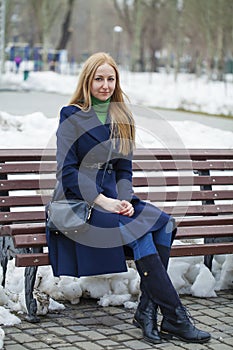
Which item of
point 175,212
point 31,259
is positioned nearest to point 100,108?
point 31,259

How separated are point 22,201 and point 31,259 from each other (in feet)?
2.58

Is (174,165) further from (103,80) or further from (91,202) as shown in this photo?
(91,202)

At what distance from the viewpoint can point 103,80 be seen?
4.87m

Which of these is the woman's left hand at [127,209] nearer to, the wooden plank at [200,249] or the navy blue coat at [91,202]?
the navy blue coat at [91,202]

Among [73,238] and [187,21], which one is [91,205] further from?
[187,21]

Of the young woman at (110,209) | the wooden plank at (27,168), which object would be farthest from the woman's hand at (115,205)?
the wooden plank at (27,168)

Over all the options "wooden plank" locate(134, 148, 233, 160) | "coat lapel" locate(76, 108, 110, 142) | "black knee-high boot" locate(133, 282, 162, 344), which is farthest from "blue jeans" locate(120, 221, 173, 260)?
"wooden plank" locate(134, 148, 233, 160)

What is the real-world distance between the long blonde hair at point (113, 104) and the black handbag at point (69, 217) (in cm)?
45

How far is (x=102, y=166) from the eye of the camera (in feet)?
16.0

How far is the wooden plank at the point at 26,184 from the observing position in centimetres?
538

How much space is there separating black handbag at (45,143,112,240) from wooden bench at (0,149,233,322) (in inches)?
5.9

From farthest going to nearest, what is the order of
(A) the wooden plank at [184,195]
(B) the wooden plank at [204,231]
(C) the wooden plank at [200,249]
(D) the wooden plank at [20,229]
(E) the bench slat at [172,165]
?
(A) the wooden plank at [184,195], (E) the bench slat at [172,165], (B) the wooden plank at [204,231], (C) the wooden plank at [200,249], (D) the wooden plank at [20,229]

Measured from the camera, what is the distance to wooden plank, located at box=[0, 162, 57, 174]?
547 cm

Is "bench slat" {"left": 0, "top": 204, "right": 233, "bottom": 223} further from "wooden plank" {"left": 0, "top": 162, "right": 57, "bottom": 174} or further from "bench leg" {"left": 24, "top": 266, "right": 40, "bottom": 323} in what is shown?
"bench leg" {"left": 24, "top": 266, "right": 40, "bottom": 323}
